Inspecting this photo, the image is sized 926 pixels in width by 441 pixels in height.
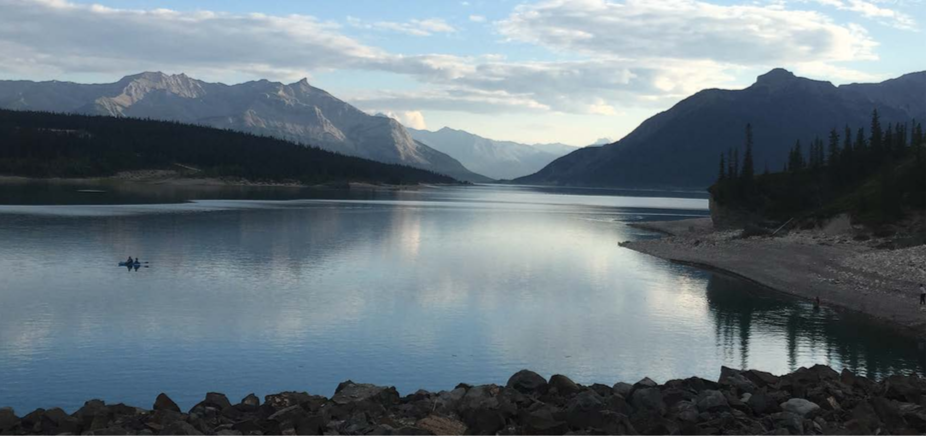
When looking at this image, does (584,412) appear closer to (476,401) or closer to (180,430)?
(476,401)

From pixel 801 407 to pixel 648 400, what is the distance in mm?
5528

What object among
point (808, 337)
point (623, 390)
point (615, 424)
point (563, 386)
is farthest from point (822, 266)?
point (615, 424)

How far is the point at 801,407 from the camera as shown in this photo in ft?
88.0

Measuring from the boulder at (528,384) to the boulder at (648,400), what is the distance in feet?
13.0

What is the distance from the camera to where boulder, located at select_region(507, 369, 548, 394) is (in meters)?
30.2

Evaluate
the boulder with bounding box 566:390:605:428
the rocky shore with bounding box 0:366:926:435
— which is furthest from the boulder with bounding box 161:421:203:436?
the boulder with bounding box 566:390:605:428

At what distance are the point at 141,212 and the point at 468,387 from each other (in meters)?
126

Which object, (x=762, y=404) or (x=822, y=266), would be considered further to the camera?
(x=822, y=266)

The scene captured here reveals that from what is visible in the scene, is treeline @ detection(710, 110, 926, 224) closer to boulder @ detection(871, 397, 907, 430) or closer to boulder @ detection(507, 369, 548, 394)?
boulder @ detection(871, 397, 907, 430)

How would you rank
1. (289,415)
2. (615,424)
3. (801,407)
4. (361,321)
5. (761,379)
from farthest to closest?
(361,321) → (761,379) → (801,407) → (289,415) → (615,424)

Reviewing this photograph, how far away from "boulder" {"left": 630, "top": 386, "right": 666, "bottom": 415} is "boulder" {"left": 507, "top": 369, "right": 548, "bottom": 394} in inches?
155

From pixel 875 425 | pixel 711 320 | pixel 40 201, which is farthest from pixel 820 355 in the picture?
pixel 40 201

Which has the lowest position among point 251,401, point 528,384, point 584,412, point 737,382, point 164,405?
point 251,401

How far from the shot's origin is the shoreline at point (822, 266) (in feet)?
186
